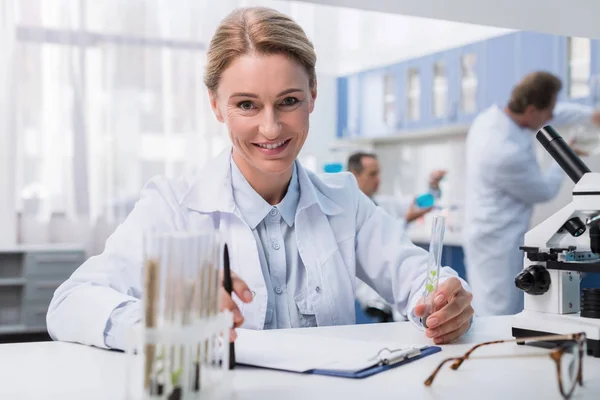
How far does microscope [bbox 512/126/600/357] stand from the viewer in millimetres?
1104

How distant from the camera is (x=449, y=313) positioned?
1.17 metres

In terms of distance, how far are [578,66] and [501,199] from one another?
113cm

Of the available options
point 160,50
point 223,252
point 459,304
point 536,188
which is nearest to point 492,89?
point 536,188

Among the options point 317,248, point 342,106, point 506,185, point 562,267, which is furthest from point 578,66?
point 562,267

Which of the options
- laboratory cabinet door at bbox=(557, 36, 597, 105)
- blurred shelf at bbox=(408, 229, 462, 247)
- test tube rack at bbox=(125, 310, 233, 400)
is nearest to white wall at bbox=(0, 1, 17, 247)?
blurred shelf at bbox=(408, 229, 462, 247)

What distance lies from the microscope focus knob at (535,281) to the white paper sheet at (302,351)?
228 mm

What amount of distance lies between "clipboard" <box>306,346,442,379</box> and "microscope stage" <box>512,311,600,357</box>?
0.55 ft

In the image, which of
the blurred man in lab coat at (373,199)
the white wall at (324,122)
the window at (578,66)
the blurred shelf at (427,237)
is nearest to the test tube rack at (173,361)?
the blurred man in lab coat at (373,199)

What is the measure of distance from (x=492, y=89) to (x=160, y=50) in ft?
7.44

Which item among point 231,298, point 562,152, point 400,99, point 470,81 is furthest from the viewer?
point 400,99

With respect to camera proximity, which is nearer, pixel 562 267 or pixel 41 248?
pixel 562 267

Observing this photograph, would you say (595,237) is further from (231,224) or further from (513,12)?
(231,224)

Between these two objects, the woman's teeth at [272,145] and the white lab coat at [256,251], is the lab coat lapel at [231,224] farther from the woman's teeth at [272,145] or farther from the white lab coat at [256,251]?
the woman's teeth at [272,145]

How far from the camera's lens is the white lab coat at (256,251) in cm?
121
